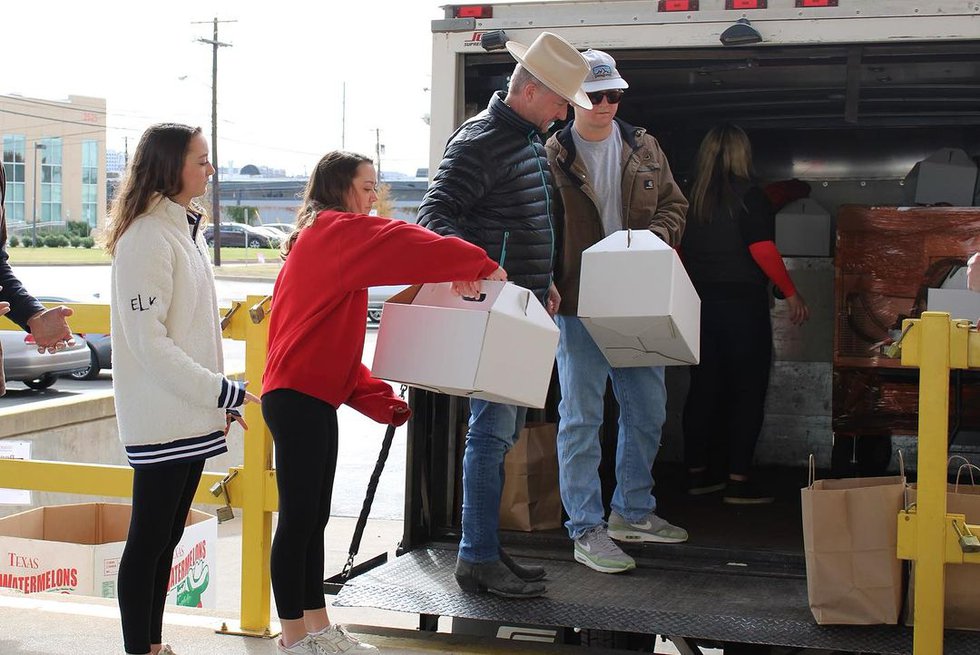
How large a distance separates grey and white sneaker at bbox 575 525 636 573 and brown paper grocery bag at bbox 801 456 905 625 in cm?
74

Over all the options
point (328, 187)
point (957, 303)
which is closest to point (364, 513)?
point (328, 187)

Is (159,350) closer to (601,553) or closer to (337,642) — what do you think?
(337,642)

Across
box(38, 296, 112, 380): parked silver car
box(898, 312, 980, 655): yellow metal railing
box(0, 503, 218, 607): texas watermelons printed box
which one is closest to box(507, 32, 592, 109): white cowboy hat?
box(898, 312, 980, 655): yellow metal railing

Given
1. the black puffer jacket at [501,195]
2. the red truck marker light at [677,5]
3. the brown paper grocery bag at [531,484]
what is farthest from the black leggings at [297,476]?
the red truck marker light at [677,5]

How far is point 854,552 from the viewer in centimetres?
332

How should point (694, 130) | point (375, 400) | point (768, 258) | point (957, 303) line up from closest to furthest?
point (375, 400)
point (957, 303)
point (768, 258)
point (694, 130)

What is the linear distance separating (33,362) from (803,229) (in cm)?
1215

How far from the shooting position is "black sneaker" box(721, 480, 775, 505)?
16.7 feet

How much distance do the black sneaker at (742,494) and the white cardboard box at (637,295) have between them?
1.41 metres

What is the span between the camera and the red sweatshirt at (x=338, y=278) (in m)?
3.13

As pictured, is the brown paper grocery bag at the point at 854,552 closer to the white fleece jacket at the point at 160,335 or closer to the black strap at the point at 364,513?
the black strap at the point at 364,513

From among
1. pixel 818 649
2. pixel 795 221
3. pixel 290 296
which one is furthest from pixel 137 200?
pixel 795 221

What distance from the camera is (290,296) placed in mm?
3229

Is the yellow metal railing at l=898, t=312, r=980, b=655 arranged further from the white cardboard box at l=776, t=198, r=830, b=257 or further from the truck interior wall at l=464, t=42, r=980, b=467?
the white cardboard box at l=776, t=198, r=830, b=257
